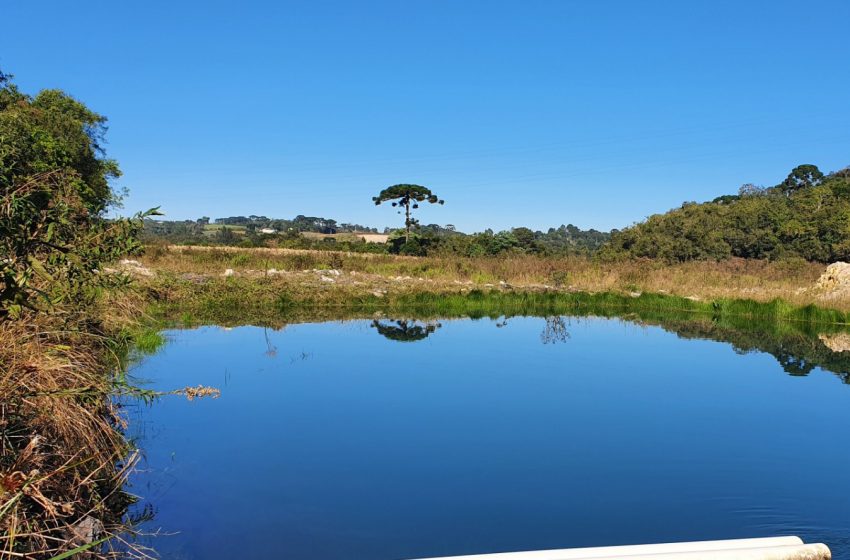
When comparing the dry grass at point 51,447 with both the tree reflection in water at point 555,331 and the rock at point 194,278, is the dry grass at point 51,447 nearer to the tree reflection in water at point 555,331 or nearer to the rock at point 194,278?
the tree reflection in water at point 555,331

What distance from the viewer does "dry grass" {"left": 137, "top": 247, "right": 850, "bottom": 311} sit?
66.2 feet

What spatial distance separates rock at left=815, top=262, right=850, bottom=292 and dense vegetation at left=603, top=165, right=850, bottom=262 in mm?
11472

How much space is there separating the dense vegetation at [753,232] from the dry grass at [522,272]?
26.7ft

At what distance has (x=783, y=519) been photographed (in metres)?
4.90

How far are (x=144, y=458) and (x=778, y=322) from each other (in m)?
15.2

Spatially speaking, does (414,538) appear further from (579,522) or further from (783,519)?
(783,519)

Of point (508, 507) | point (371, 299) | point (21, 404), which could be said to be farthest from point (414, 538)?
point (371, 299)

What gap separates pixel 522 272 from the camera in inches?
883

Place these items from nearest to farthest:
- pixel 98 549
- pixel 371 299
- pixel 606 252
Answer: pixel 98 549 → pixel 371 299 → pixel 606 252

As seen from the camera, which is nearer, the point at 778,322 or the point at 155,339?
the point at 155,339

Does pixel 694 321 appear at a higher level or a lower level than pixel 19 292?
lower

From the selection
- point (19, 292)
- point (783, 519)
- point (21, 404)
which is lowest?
point (783, 519)

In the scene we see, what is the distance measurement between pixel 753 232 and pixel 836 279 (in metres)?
16.8

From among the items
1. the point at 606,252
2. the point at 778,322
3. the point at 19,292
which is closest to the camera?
the point at 19,292
